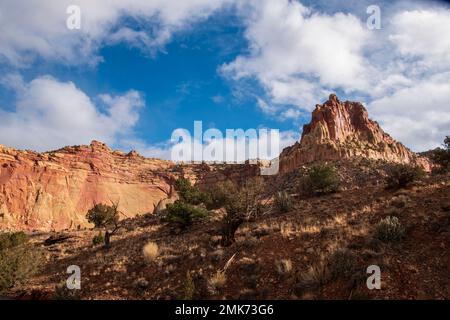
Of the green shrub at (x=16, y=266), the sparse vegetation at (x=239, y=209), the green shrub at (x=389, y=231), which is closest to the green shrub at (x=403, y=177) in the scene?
the sparse vegetation at (x=239, y=209)

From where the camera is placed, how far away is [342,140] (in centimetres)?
7519

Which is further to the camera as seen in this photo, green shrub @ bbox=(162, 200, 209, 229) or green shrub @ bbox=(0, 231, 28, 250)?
green shrub @ bbox=(162, 200, 209, 229)

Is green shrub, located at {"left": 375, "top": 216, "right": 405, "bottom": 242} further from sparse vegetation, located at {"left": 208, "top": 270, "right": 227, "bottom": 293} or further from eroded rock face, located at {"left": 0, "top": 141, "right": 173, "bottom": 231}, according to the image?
eroded rock face, located at {"left": 0, "top": 141, "right": 173, "bottom": 231}

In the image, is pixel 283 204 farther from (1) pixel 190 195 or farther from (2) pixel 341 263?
(1) pixel 190 195

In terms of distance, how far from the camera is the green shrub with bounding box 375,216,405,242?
44.3 ft

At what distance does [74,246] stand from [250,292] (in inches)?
762

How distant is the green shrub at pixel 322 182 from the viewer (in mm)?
27141

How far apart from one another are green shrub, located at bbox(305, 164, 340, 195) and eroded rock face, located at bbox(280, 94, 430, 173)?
117 ft

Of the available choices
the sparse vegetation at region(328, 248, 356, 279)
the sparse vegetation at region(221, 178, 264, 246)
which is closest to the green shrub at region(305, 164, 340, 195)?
the sparse vegetation at region(221, 178, 264, 246)

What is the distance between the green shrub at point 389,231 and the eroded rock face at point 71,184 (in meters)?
70.3

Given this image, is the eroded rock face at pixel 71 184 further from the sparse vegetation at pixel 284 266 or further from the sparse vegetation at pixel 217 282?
the sparse vegetation at pixel 284 266
